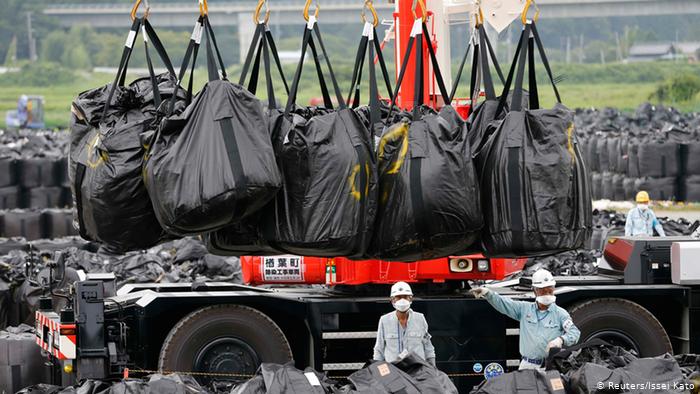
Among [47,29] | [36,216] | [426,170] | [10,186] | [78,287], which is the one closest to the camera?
[426,170]

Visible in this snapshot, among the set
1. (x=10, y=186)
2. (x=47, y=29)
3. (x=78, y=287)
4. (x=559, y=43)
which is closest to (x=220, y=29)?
(x=47, y=29)

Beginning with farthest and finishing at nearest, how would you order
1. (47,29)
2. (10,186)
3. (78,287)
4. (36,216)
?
(47,29) < (10,186) < (36,216) < (78,287)

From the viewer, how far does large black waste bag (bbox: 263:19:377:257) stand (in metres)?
7.23

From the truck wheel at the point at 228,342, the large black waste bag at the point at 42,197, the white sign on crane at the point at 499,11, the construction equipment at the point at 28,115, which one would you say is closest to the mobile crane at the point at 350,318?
the truck wheel at the point at 228,342

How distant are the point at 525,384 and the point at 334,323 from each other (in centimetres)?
260

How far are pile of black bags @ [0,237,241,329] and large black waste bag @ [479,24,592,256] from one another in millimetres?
5680

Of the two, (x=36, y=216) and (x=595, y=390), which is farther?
(x=36, y=216)

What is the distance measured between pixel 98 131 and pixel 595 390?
11.1 feet

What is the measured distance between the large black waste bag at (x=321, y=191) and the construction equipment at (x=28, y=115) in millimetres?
54775

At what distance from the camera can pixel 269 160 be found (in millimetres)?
6914

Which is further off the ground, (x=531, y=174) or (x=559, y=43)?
(x=559, y=43)

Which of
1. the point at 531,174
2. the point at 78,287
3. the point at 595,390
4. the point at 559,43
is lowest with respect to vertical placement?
the point at 595,390

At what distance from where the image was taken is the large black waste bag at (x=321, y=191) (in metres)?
7.23

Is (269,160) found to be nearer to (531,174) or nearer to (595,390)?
(531,174)
